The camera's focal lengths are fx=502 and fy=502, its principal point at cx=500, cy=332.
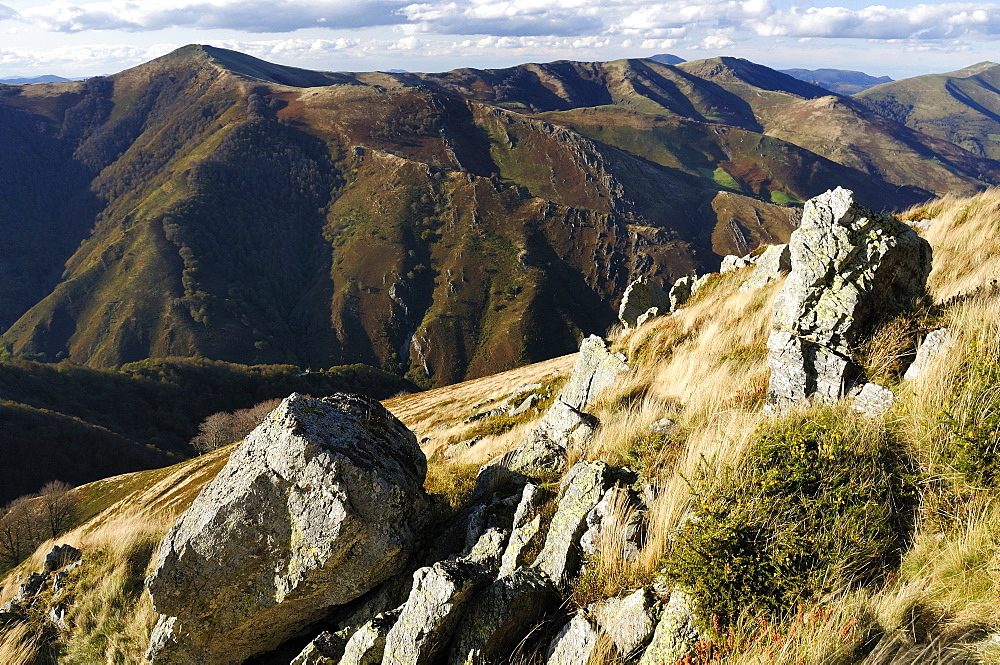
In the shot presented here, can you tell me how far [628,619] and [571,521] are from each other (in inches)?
63.3

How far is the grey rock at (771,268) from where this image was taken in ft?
74.4

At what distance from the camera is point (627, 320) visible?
35938 mm

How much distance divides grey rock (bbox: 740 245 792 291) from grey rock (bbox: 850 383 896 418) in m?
16.6

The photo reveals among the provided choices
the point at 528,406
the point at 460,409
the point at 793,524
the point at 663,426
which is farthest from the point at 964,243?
the point at 460,409

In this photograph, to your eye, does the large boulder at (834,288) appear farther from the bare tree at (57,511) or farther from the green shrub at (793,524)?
the bare tree at (57,511)

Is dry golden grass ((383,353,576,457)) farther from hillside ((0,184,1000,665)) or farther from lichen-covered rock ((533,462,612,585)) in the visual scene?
hillside ((0,184,1000,665))

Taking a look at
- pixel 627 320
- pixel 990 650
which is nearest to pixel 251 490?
pixel 990 650

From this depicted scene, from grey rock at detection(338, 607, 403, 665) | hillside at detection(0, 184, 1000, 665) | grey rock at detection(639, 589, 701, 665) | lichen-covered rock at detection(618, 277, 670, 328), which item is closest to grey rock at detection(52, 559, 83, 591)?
hillside at detection(0, 184, 1000, 665)

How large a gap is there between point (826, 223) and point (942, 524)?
6.00m

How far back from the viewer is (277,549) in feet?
Result: 27.9

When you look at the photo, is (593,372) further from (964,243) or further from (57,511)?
(57,511)

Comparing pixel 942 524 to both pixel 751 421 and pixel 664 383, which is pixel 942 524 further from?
pixel 664 383

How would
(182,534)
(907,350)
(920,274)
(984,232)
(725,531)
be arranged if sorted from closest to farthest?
1. (725,531)
2. (907,350)
3. (182,534)
4. (920,274)
5. (984,232)

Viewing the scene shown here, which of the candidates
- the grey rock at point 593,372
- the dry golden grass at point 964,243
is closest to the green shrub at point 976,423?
the dry golden grass at point 964,243
